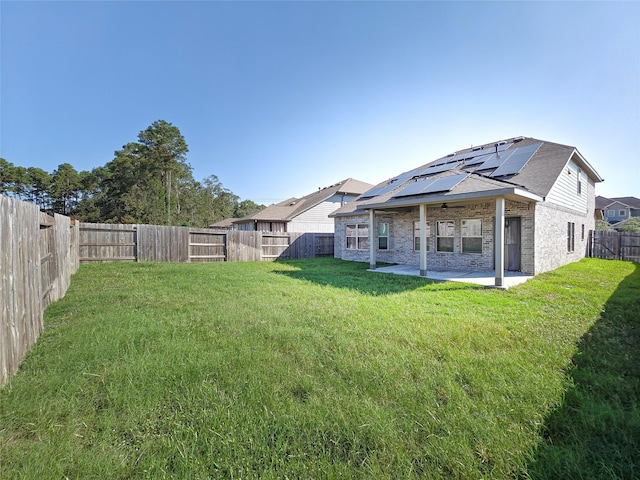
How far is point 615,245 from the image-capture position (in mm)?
14828

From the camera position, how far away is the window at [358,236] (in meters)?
15.7

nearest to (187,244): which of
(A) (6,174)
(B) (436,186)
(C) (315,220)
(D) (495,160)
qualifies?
(C) (315,220)

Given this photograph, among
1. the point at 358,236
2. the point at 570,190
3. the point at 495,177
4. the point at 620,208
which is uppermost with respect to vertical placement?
the point at 620,208

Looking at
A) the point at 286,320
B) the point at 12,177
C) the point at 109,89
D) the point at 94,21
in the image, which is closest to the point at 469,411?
the point at 286,320

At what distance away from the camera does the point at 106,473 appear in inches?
68.8

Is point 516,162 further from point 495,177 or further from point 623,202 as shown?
point 623,202

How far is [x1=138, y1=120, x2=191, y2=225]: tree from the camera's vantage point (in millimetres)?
33219

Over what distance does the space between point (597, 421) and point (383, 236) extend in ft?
41.0

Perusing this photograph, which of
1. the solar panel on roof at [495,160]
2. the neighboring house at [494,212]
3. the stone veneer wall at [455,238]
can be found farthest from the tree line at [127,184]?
the solar panel on roof at [495,160]

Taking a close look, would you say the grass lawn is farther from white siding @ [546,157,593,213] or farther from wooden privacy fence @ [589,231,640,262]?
wooden privacy fence @ [589,231,640,262]

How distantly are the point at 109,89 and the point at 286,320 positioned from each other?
18.4 metres

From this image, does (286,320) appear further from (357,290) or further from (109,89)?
(109,89)

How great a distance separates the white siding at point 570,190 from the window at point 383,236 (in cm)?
660

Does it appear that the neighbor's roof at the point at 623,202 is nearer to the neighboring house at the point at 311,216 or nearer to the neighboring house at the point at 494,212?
the neighboring house at the point at 494,212
